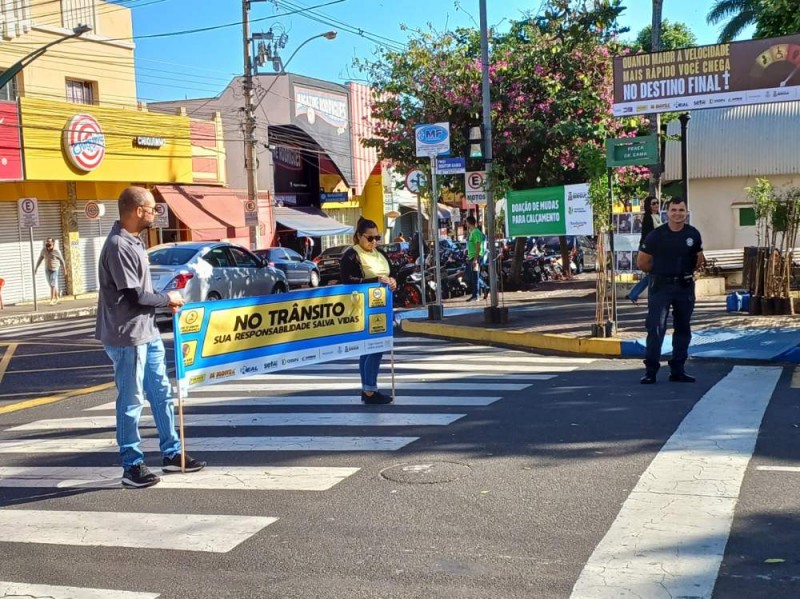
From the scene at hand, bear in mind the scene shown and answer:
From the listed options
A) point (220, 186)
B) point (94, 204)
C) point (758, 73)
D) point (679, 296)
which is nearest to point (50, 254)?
point (94, 204)

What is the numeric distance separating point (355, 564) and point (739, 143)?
2752cm

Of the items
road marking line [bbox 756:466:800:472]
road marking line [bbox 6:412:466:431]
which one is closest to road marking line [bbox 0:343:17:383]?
road marking line [bbox 6:412:466:431]

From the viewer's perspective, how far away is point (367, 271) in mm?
9094

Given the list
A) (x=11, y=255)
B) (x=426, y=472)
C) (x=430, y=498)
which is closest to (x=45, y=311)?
(x=11, y=255)

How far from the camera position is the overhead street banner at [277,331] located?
6.83 metres

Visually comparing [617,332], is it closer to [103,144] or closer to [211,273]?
[211,273]

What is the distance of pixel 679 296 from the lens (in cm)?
935

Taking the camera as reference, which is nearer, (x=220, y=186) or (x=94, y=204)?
(x=94, y=204)

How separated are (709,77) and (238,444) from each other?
37.7 feet

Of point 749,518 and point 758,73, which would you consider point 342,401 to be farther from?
point 758,73

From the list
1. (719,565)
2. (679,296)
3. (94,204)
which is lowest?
(719,565)

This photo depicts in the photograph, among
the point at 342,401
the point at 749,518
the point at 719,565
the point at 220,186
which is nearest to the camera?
the point at 719,565

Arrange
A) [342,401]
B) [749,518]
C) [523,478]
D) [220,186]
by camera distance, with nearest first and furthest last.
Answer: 1. [749,518]
2. [523,478]
3. [342,401]
4. [220,186]

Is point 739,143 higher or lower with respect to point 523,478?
higher
